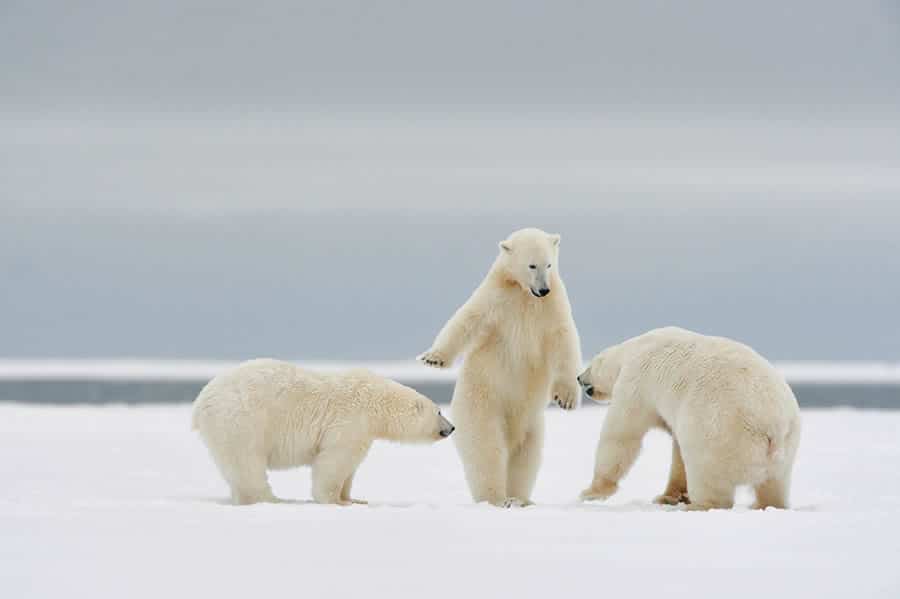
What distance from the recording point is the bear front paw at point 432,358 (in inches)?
269

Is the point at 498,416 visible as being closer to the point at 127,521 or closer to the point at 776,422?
the point at 776,422

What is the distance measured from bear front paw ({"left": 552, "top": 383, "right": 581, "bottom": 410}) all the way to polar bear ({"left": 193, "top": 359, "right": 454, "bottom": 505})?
751 millimetres

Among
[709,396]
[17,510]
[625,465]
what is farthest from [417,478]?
[17,510]

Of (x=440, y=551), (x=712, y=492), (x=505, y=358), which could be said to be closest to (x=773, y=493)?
(x=712, y=492)

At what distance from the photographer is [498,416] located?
6.93 metres

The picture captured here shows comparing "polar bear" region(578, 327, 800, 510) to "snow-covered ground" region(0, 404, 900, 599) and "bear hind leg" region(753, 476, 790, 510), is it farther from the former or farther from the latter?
"snow-covered ground" region(0, 404, 900, 599)

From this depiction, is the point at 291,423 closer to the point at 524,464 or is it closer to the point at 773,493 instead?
the point at 524,464

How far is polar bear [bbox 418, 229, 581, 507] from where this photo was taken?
683cm

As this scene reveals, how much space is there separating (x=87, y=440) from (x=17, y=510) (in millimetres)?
Answer: 5376

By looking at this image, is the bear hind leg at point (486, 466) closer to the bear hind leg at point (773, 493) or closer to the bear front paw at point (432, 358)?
the bear front paw at point (432, 358)

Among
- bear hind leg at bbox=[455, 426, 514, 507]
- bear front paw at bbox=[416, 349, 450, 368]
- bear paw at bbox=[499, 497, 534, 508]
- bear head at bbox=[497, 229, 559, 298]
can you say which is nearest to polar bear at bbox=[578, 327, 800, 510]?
bear paw at bbox=[499, 497, 534, 508]

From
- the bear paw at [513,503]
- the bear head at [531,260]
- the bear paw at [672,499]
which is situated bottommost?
the bear paw at [513,503]

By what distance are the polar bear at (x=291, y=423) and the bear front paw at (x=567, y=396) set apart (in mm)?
751

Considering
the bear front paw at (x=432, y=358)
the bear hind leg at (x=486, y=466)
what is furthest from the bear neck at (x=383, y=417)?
the bear hind leg at (x=486, y=466)
